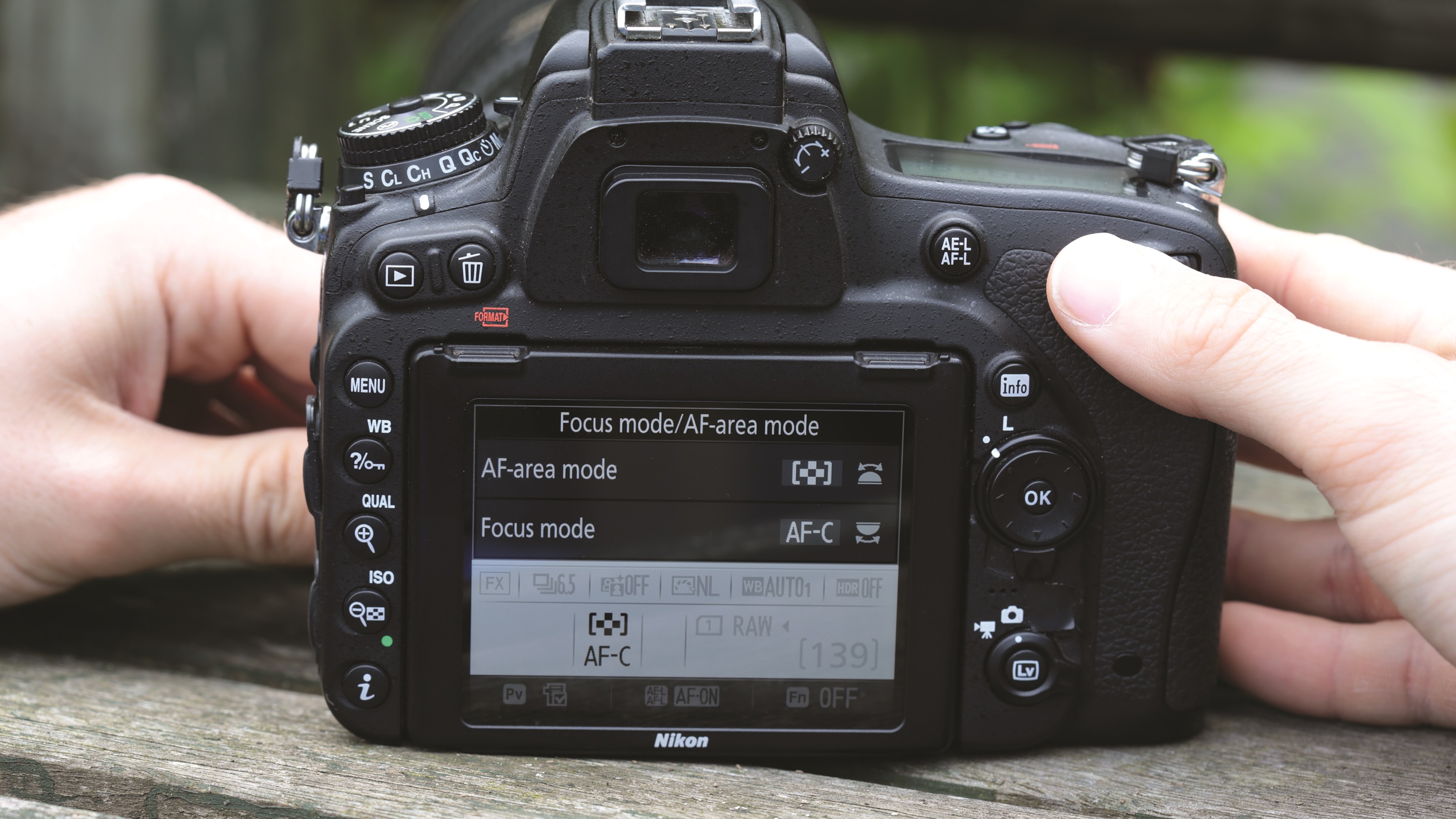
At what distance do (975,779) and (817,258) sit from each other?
0.94 feet

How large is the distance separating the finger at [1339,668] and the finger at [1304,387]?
17 cm

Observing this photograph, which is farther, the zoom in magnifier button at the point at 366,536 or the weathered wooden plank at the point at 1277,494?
the weathered wooden plank at the point at 1277,494

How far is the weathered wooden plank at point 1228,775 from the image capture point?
0.63 m

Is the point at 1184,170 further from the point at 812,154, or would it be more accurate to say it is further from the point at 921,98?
the point at 921,98

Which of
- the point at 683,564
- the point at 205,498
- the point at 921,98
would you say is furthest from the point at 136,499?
the point at 921,98

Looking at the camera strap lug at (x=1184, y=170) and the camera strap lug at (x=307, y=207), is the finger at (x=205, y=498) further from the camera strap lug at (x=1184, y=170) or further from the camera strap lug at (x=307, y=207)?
the camera strap lug at (x=1184, y=170)

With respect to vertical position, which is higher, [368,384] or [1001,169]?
[1001,169]

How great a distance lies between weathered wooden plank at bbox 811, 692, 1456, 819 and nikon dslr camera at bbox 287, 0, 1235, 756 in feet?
0.08

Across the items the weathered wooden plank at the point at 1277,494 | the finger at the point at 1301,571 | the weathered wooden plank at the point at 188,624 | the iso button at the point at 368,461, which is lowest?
the weathered wooden plank at the point at 188,624

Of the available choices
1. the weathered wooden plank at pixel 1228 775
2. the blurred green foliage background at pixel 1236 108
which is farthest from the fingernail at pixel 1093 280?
the blurred green foliage background at pixel 1236 108

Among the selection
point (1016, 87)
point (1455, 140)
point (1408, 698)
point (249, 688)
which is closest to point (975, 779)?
point (1408, 698)

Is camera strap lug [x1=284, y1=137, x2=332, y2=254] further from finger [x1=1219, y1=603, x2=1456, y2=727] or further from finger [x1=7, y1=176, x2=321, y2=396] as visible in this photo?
finger [x1=1219, y1=603, x2=1456, y2=727]

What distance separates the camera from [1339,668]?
0.73 m

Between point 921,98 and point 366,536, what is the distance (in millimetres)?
1329
